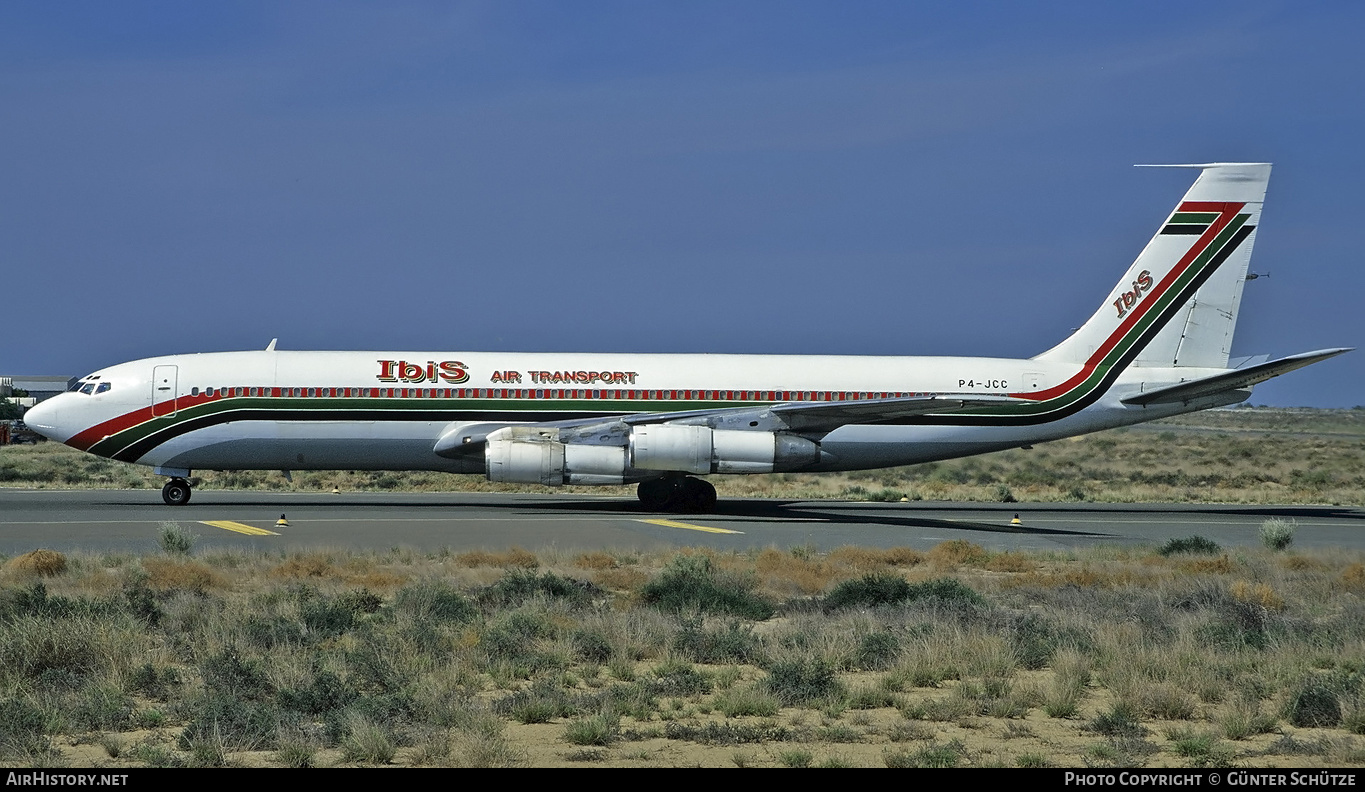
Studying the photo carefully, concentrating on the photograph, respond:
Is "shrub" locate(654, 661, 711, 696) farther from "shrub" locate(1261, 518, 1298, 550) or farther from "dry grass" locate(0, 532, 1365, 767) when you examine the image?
"shrub" locate(1261, 518, 1298, 550)

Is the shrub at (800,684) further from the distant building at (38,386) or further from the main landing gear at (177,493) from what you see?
the distant building at (38,386)

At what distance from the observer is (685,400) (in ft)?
102

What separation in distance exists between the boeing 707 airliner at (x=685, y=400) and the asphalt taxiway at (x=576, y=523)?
1.27m

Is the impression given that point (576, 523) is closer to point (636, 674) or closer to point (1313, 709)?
point (636, 674)

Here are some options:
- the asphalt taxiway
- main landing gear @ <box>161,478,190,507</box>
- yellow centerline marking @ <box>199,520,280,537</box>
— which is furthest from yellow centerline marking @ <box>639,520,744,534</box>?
main landing gear @ <box>161,478,190,507</box>

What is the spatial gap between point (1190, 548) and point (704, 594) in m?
11.3

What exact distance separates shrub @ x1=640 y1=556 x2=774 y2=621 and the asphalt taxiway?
205 inches

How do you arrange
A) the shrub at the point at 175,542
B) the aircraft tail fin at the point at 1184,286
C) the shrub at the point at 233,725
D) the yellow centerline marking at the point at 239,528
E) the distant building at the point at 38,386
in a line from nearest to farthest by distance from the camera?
the shrub at the point at 233,725 < the shrub at the point at 175,542 < the yellow centerline marking at the point at 239,528 < the aircraft tail fin at the point at 1184,286 < the distant building at the point at 38,386

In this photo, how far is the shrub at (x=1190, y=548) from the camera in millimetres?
22266

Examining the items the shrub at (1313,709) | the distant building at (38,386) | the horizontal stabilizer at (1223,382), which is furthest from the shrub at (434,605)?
the distant building at (38,386)

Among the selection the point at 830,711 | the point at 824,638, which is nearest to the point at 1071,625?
the point at 824,638

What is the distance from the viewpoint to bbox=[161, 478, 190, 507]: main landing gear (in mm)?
29781

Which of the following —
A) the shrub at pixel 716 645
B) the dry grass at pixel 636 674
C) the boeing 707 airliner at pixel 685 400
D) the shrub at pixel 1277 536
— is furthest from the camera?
the boeing 707 airliner at pixel 685 400

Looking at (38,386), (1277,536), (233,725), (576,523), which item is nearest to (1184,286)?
(1277,536)
